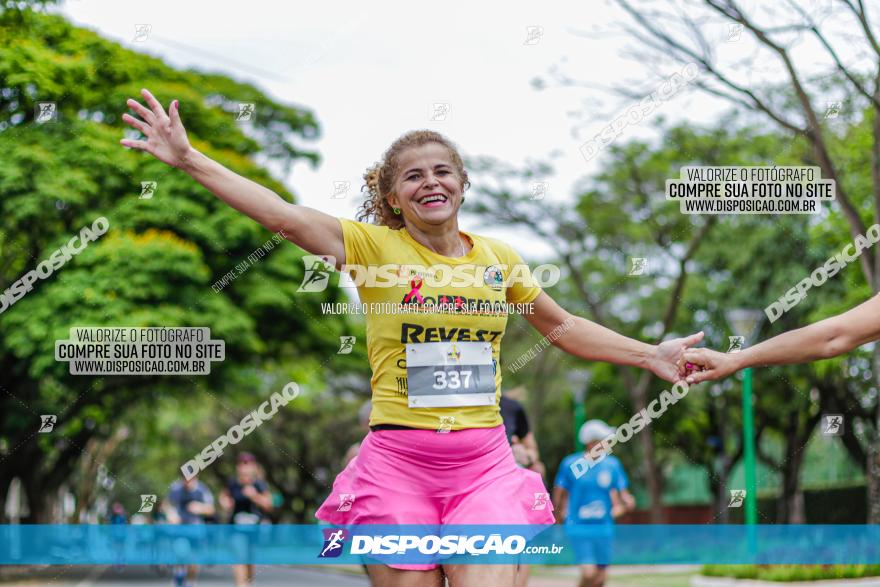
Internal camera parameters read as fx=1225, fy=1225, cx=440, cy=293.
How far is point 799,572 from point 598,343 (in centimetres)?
924

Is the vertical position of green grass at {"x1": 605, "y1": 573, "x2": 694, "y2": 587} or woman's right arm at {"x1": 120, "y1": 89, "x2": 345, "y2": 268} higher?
woman's right arm at {"x1": 120, "y1": 89, "x2": 345, "y2": 268}

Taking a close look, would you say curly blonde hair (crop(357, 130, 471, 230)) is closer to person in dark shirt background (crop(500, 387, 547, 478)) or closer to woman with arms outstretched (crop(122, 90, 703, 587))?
woman with arms outstretched (crop(122, 90, 703, 587))

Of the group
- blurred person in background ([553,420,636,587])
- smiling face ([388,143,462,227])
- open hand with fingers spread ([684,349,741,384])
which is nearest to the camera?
smiling face ([388,143,462,227])

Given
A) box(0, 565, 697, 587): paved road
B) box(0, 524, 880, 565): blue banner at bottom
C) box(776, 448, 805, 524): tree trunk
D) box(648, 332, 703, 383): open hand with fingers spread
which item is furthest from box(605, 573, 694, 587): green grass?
box(776, 448, 805, 524): tree trunk

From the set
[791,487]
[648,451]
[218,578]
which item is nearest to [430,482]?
[218,578]

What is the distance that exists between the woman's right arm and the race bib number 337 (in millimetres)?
410

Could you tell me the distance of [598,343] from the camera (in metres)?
4.73

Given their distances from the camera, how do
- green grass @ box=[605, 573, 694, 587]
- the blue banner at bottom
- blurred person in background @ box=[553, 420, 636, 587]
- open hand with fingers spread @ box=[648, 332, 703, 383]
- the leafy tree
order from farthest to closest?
the leafy tree
green grass @ box=[605, 573, 694, 587]
blurred person in background @ box=[553, 420, 636, 587]
open hand with fingers spread @ box=[648, 332, 703, 383]
the blue banner at bottom

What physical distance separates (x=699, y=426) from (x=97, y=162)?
23.5 metres

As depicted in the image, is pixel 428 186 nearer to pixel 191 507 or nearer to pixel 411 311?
pixel 411 311

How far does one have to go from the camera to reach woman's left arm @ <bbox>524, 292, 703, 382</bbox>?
4617 millimetres

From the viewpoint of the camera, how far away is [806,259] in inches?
1114

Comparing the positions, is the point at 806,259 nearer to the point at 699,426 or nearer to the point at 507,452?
the point at 699,426

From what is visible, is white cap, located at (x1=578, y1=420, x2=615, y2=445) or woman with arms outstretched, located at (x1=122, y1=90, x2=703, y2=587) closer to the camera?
woman with arms outstretched, located at (x1=122, y1=90, x2=703, y2=587)
